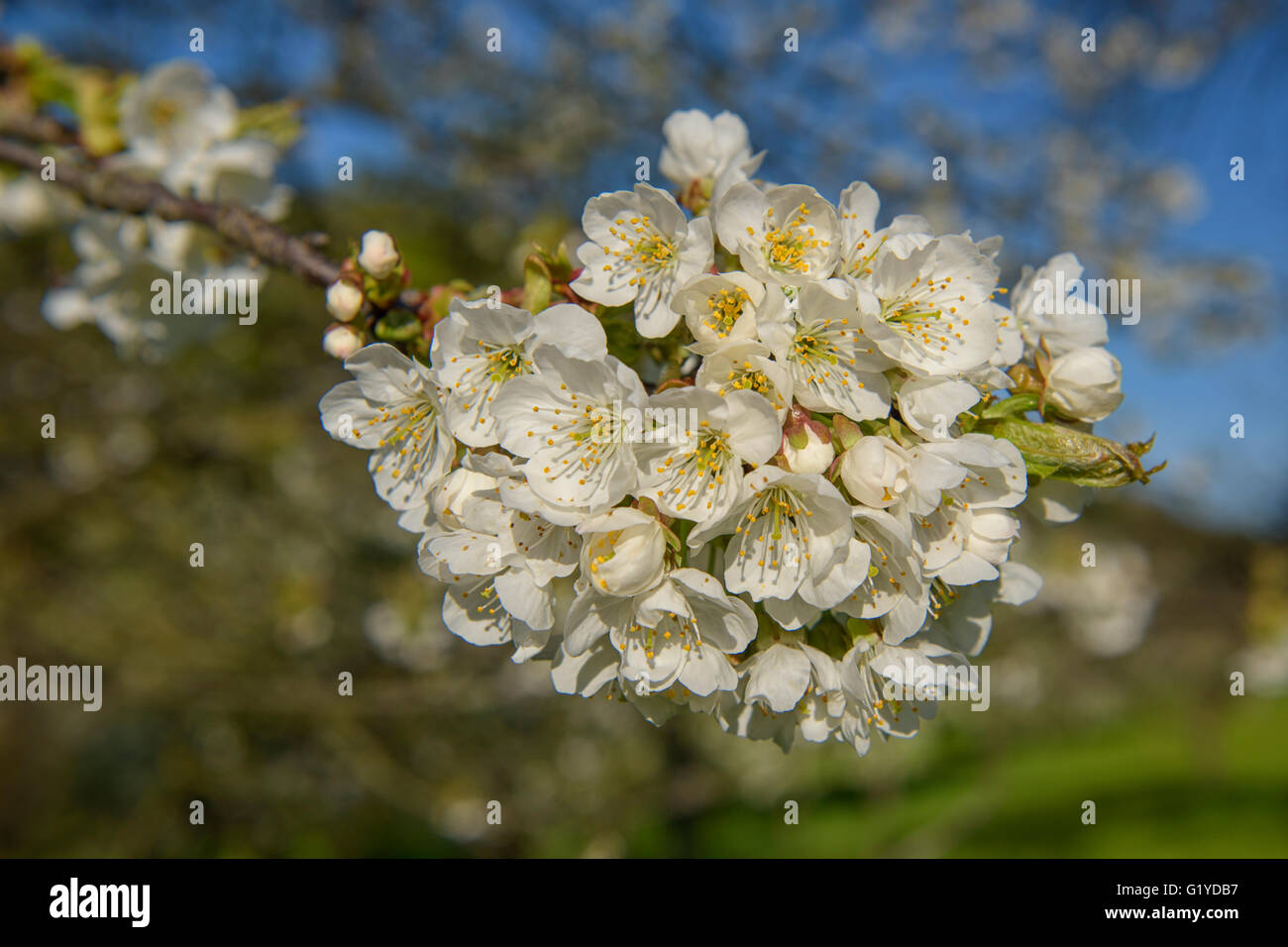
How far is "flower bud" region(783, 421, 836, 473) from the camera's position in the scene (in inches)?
41.3

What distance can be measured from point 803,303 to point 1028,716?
9.37m

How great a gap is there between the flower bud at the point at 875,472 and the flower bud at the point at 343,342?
82 cm

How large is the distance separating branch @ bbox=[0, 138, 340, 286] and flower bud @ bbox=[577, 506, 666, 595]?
0.74 meters

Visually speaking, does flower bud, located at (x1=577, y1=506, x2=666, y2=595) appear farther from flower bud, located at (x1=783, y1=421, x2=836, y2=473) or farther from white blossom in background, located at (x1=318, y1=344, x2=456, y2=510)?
white blossom in background, located at (x1=318, y1=344, x2=456, y2=510)

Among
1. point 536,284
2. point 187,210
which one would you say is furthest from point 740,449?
point 187,210

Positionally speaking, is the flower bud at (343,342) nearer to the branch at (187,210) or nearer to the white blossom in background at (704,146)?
the branch at (187,210)

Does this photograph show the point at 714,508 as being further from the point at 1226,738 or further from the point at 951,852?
the point at 1226,738

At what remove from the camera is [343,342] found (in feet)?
4.29

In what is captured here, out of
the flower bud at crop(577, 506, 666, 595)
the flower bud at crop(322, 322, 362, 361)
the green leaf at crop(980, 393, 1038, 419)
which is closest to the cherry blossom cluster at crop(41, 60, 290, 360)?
the flower bud at crop(322, 322, 362, 361)

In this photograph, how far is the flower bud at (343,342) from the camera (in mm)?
1302

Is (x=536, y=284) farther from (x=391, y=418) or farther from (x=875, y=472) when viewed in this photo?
(x=875, y=472)

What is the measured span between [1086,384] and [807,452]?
18.6 inches

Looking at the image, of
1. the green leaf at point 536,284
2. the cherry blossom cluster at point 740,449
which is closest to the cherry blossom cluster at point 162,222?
the cherry blossom cluster at point 740,449
